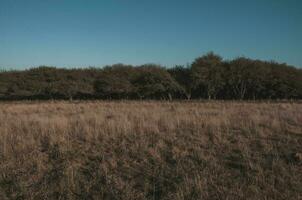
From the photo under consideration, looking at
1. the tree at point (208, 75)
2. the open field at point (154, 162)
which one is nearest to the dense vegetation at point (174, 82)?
the tree at point (208, 75)

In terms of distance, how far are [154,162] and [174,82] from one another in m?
44.6

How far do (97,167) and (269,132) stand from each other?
496cm

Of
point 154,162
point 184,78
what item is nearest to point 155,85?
point 184,78

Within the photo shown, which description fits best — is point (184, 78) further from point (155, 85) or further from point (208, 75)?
point (155, 85)

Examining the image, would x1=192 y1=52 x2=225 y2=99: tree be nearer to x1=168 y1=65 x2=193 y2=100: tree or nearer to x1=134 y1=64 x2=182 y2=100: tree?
x1=168 y1=65 x2=193 y2=100: tree

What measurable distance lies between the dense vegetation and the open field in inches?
1582

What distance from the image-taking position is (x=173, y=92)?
53.5 metres

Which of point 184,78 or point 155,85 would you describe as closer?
point 155,85

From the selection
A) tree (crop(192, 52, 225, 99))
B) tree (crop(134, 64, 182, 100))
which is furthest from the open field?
tree (crop(192, 52, 225, 99))

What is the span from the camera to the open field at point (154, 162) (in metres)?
5.91

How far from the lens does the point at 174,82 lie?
51531mm

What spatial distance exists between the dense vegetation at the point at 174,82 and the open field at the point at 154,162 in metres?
40.2

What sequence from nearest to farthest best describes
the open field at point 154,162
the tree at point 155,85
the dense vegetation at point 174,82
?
the open field at point 154,162 < the tree at point 155,85 < the dense vegetation at point 174,82

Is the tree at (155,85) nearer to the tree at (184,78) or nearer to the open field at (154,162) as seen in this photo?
the tree at (184,78)
